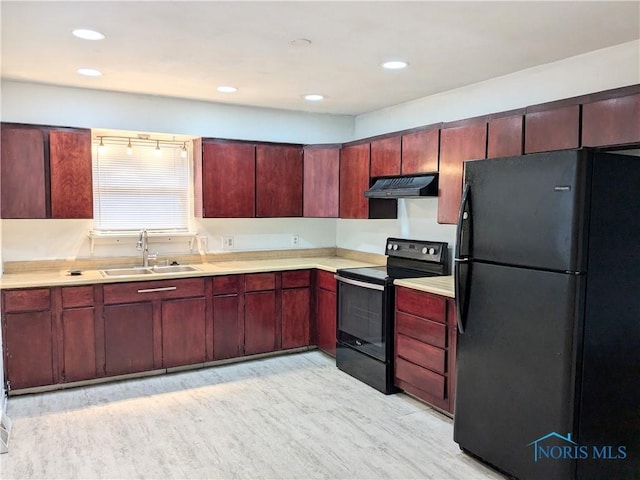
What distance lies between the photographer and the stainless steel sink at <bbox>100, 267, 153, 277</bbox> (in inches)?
159

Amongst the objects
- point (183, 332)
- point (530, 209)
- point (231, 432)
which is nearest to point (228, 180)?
point (183, 332)

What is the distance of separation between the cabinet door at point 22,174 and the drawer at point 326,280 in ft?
7.76

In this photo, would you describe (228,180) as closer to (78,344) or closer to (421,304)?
(78,344)

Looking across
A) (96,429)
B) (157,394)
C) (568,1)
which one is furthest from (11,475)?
(568,1)

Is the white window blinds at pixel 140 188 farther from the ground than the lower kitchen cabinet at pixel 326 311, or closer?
farther from the ground

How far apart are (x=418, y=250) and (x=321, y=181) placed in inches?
48.1

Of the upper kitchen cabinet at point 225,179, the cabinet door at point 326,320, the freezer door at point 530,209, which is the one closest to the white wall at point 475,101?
the cabinet door at point 326,320

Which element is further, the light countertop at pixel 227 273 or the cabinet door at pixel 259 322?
the cabinet door at pixel 259 322

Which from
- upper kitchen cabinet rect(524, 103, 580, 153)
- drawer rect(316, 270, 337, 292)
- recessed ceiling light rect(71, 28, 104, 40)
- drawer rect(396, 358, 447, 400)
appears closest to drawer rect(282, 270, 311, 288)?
drawer rect(316, 270, 337, 292)

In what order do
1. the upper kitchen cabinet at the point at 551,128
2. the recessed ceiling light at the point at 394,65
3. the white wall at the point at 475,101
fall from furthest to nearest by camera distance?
the recessed ceiling light at the point at 394,65, the white wall at the point at 475,101, the upper kitchen cabinet at the point at 551,128

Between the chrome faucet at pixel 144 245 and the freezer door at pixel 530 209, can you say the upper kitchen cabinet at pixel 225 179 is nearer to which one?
the chrome faucet at pixel 144 245

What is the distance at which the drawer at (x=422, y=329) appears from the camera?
10.6 ft

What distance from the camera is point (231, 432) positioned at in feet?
10.1

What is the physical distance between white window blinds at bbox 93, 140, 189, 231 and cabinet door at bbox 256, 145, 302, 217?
2.33ft
